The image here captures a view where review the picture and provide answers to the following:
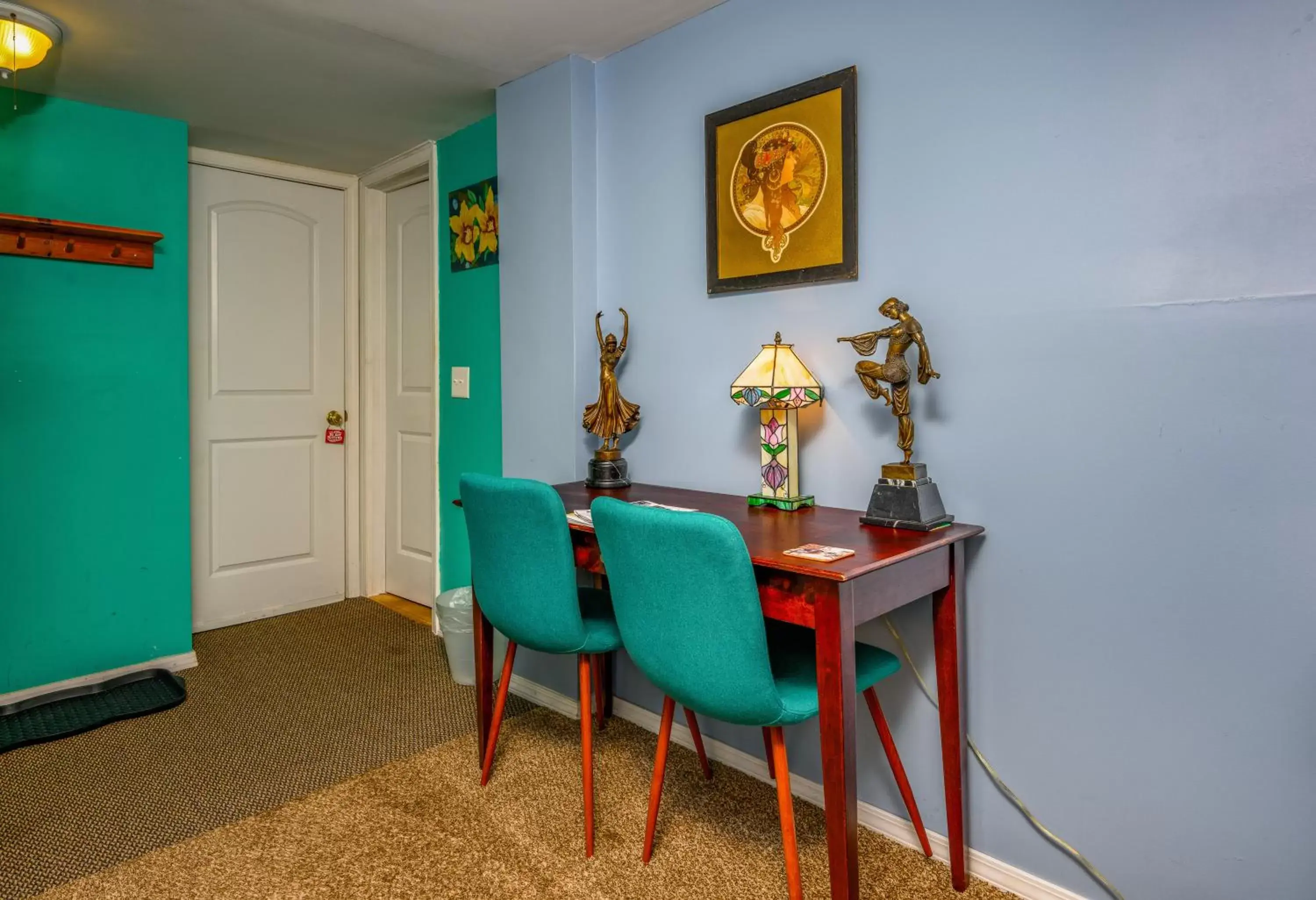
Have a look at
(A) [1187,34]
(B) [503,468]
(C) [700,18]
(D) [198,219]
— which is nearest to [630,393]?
(B) [503,468]

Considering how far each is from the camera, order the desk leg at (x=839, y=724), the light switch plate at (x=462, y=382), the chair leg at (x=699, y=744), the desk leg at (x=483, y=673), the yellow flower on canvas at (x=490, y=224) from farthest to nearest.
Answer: the light switch plate at (x=462, y=382) → the yellow flower on canvas at (x=490, y=224) → the desk leg at (x=483, y=673) → the chair leg at (x=699, y=744) → the desk leg at (x=839, y=724)

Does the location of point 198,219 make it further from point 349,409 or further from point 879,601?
point 879,601

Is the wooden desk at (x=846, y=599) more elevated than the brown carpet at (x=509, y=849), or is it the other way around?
the wooden desk at (x=846, y=599)

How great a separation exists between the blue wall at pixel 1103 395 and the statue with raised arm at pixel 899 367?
0.10 meters

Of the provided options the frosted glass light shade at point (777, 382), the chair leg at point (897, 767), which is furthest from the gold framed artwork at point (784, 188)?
the chair leg at point (897, 767)


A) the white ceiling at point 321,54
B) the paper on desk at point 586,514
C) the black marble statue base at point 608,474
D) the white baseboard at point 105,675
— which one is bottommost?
the white baseboard at point 105,675

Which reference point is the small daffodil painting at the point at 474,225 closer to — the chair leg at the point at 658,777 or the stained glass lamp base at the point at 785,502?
the stained glass lamp base at the point at 785,502

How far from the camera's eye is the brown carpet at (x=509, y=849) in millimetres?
1645

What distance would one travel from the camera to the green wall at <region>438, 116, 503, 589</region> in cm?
304

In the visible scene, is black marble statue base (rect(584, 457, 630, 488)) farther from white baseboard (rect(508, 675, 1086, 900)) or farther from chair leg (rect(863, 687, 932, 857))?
chair leg (rect(863, 687, 932, 857))

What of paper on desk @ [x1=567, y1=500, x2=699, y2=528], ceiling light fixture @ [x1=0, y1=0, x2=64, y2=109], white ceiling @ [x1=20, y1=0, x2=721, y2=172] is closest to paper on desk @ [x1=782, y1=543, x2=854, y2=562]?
paper on desk @ [x1=567, y1=500, x2=699, y2=528]

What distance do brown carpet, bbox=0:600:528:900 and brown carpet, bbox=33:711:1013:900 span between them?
4.0 inches

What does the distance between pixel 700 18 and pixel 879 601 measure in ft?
5.70

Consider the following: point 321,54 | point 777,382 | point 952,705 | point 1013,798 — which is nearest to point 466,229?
point 321,54
